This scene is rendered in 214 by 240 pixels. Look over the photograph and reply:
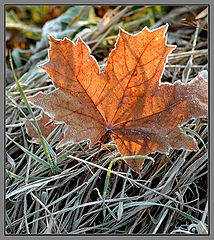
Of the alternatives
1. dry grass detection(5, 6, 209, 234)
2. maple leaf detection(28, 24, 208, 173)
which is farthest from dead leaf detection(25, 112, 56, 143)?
maple leaf detection(28, 24, 208, 173)

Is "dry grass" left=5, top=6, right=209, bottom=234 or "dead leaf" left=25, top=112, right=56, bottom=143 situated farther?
"dead leaf" left=25, top=112, right=56, bottom=143

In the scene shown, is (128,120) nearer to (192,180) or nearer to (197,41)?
(192,180)

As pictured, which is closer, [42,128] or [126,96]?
[126,96]

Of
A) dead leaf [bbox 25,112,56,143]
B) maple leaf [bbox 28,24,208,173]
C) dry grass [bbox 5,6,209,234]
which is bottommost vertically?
dry grass [bbox 5,6,209,234]

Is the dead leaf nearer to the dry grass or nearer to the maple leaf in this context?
the dry grass

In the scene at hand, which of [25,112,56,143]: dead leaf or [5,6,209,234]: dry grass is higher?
[25,112,56,143]: dead leaf

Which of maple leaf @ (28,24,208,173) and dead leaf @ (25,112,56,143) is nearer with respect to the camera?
maple leaf @ (28,24,208,173)

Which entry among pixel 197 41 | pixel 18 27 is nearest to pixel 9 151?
pixel 18 27

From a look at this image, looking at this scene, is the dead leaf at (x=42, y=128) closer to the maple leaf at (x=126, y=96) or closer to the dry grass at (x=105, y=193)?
the dry grass at (x=105, y=193)
